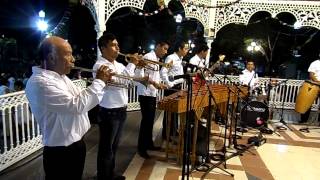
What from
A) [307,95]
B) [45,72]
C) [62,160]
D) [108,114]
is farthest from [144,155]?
[307,95]

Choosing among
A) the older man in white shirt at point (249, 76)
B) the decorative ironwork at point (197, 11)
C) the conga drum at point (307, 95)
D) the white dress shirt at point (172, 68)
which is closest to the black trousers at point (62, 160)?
the white dress shirt at point (172, 68)

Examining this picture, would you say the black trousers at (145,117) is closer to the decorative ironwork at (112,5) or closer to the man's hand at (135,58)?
the man's hand at (135,58)

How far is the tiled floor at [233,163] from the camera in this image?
375 centimetres

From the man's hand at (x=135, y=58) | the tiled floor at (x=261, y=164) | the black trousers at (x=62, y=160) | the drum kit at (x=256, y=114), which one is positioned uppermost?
the man's hand at (x=135, y=58)

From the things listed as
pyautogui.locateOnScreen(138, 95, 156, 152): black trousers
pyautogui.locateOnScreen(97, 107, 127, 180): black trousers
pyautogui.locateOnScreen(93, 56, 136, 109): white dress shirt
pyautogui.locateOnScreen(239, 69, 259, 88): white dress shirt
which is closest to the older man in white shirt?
pyautogui.locateOnScreen(239, 69, 259, 88): white dress shirt

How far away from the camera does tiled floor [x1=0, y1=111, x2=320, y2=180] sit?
3.75m

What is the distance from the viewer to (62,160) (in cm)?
204

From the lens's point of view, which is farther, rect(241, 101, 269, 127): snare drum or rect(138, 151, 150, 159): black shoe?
rect(241, 101, 269, 127): snare drum

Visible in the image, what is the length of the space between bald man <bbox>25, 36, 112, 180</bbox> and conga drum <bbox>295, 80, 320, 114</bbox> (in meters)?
6.19

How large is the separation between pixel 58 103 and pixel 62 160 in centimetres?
47

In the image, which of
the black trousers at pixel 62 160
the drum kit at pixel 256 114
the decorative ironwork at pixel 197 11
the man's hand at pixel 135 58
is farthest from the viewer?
the decorative ironwork at pixel 197 11

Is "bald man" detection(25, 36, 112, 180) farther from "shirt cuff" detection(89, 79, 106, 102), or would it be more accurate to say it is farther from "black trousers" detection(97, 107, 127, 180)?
"black trousers" detection(97, 107, 127, 180)

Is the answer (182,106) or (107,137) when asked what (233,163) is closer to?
(182,106)

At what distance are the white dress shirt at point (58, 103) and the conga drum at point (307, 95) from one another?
6.25 m
